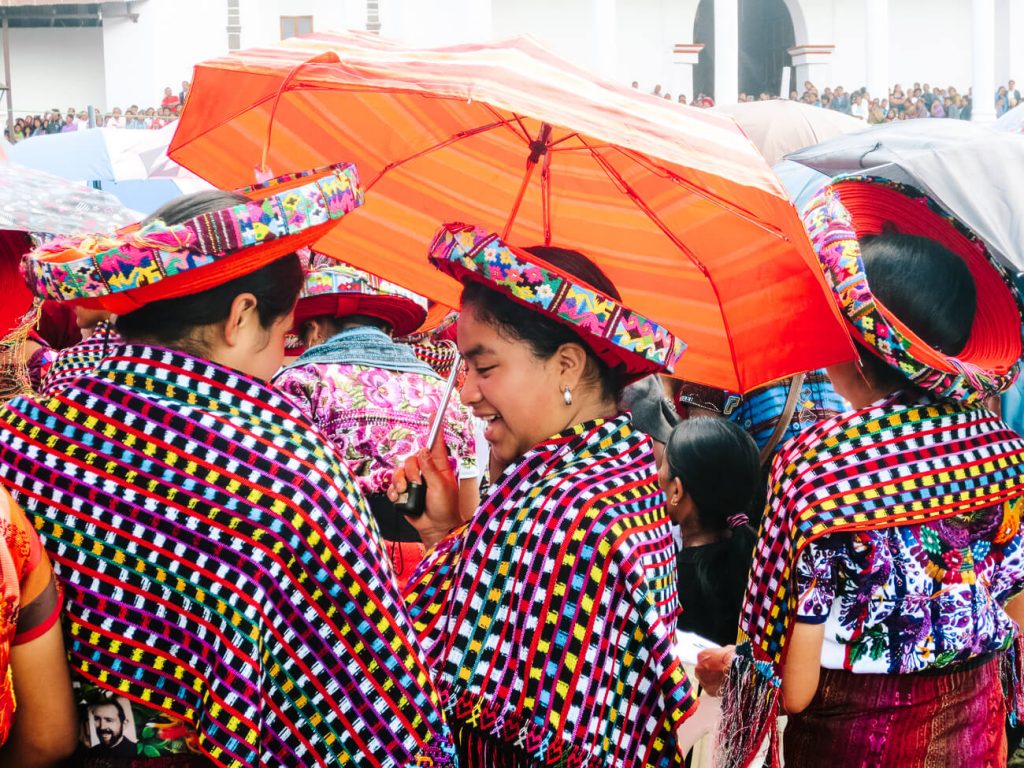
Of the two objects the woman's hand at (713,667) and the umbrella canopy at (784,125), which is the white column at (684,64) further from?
the woman's hand at (713,667)

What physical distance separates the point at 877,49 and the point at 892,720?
3232cm

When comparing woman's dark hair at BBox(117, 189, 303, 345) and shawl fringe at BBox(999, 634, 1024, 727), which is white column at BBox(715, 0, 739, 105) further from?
woman's dark hair at BBox(117, 189, 303, 345)

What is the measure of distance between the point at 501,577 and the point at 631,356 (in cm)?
51

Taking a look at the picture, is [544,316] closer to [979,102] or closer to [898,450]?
[898,450]

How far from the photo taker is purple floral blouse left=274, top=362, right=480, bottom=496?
3.87 meters

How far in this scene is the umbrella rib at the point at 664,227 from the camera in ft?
9.59

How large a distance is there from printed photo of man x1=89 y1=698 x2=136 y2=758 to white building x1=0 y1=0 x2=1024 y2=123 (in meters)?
29.1

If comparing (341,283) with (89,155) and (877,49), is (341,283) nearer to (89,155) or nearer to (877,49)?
(89,155)

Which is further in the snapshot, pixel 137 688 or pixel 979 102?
pixel 979 102

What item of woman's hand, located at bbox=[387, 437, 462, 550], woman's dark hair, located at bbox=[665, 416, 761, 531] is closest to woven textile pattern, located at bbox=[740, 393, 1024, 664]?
woman's hand, located at bbox=[387, 437, 462, 550]

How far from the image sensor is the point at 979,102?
31359 millimetres

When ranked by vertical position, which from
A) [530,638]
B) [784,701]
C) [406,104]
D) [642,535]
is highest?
[406,104]

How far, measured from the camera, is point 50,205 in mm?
3346

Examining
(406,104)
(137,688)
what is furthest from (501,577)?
(406,104)
